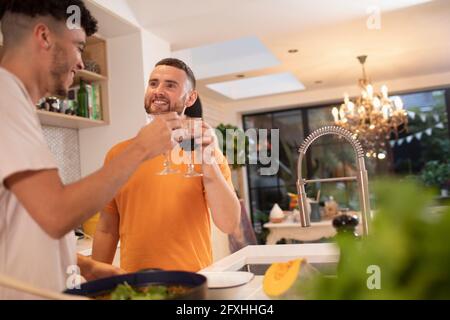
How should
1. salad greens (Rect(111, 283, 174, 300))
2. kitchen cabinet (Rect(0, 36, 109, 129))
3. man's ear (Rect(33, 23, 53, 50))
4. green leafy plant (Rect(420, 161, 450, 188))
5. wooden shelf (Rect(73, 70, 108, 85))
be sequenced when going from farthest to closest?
green leafy plant (Rect(420, 161, 450, 188)) < kitchen cabinet (Rect(0, 36, 109, 129)) < wooden shelf (Rect(73, 70, 108, 85)) < man's ear (Rect(33, 23, 53, 50)) < salad greens (Rect(111, 283, 174, 300))

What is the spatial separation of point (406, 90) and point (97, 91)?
4.24 metres

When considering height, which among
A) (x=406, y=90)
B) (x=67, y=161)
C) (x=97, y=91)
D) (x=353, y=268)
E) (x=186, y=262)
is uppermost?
(x=406, y=90)

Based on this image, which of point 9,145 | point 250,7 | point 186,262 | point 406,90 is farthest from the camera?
point 406,90

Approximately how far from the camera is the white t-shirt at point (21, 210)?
58 centimetres

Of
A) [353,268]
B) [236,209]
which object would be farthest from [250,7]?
[353,268]

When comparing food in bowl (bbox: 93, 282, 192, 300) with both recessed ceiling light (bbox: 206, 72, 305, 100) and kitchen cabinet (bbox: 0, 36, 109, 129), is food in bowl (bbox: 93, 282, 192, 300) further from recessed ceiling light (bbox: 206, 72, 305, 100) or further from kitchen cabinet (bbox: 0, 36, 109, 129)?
recessed ceiling light (bbox: 206, 72, 305, 100)

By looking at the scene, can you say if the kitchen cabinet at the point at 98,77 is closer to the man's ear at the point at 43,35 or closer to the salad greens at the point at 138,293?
the man's ear at the point at 43,35

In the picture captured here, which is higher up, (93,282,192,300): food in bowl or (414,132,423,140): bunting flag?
(414,132,423,140): bunting flag

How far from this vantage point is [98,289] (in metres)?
0.61

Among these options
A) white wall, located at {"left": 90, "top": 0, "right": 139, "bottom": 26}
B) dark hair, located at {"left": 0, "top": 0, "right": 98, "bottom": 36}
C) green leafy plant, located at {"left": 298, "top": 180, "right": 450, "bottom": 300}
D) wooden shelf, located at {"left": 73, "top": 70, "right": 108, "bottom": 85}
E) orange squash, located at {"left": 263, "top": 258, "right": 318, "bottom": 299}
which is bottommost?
orange squash, located at {"left": 263, "top": 258, "right": 318, "bottom": 299}

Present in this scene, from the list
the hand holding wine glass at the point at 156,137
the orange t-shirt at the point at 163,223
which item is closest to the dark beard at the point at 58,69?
the hand holding wine glass at the point at 156,137

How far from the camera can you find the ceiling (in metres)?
2.86

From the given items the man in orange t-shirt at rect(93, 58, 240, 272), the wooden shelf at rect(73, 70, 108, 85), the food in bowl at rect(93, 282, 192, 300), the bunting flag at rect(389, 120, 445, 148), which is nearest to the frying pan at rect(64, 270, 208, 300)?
the food in bowl at rect(93, 282, 192, 300)
